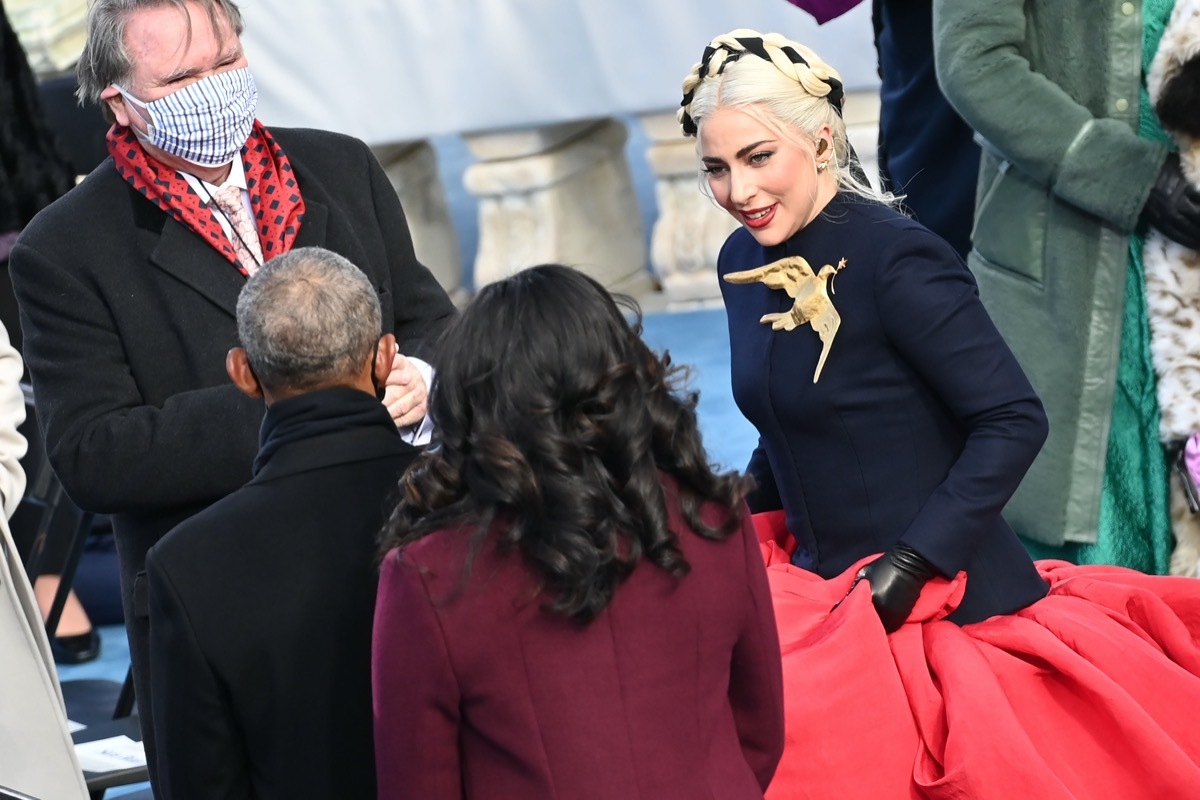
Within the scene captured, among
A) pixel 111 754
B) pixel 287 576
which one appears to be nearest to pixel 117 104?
pixel 287 576

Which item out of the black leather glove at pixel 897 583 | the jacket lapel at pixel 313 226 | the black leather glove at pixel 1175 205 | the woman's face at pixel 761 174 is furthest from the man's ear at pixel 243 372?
the black leather glove at pixel 1175 205

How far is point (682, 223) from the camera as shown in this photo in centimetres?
559

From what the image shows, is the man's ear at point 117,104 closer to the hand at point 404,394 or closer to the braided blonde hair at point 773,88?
the hand at point 404,394

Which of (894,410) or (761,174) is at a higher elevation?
(761,174)

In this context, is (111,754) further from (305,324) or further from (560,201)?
(560,201)

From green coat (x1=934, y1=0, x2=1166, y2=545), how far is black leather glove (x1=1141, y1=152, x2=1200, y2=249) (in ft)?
0.06

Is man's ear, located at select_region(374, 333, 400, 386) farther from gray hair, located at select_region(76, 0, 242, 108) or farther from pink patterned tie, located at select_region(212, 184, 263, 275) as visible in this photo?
gray hair, located at select_region(76, 0, 242, 108)

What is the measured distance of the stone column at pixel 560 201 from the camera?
18.6ft

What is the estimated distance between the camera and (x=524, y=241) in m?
5.76

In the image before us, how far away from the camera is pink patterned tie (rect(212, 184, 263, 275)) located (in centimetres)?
229

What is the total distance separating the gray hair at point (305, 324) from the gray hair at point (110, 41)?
55 cm

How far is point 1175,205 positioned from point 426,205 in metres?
3.82

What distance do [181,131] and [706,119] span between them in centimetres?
70

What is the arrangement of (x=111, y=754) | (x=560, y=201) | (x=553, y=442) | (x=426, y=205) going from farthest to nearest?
(x=426, y=205) < (x=560, y=201) < (x=111, y=754) < (x=553, y=442)
